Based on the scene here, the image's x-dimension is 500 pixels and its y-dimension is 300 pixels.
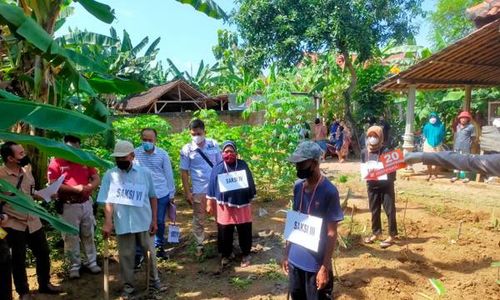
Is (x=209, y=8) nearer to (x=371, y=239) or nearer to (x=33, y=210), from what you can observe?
(x=371, y=239)

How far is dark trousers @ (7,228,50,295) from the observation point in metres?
3.91

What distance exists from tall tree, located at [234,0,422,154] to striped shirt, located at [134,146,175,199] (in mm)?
7985

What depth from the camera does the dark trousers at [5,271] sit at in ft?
11.8

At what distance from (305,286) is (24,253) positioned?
2699 millimetres

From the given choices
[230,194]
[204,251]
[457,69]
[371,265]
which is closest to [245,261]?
[204,251]

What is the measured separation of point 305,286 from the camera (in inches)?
126

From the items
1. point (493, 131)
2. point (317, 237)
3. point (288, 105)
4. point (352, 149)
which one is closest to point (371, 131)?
point (317, 237)

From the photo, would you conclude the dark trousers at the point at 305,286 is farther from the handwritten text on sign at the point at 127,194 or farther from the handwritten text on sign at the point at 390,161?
the handwritten text on sign at the point at 390,161

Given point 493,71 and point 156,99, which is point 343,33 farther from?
point 156,99

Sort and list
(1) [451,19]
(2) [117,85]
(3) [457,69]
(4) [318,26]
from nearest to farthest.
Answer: (2) [117,85] < (3) [457,69] < (4) [318,26] < (1) [451,19]

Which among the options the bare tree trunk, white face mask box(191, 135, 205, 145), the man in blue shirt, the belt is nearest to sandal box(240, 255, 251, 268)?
white face mask box(191, 135, 205, 145)

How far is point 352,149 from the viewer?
14953 mm

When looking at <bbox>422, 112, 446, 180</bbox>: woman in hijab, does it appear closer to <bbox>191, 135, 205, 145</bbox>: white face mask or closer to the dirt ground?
the dirt ground

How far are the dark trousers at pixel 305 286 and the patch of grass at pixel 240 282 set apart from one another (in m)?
1.31
